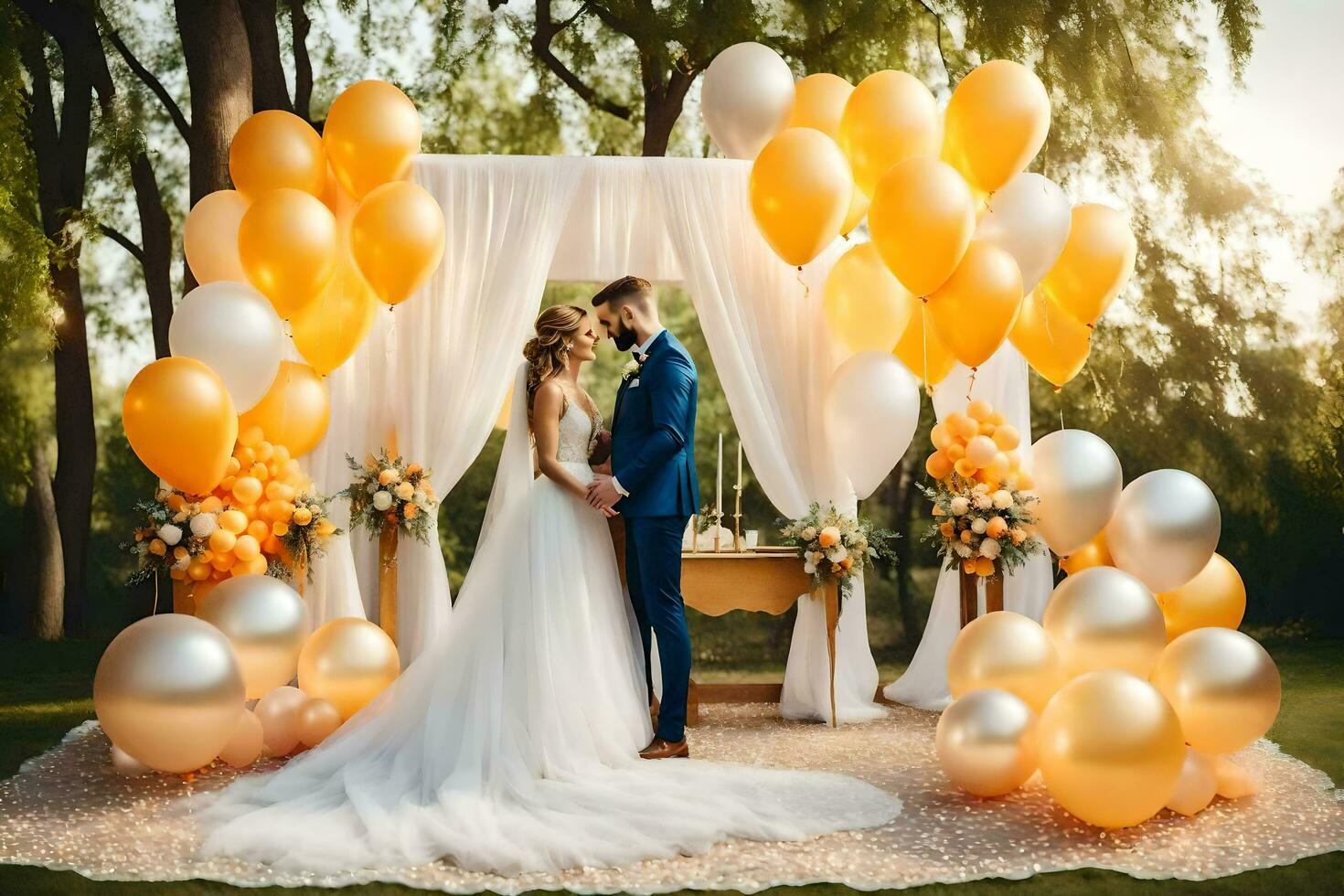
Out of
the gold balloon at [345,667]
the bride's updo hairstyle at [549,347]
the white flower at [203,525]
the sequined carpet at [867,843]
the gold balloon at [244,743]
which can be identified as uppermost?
the bride's updo hairstyle at [549,347]

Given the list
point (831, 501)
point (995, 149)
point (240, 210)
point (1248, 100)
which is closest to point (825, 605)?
point (831, 501)

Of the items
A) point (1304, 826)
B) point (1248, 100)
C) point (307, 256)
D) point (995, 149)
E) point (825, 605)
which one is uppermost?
point (1248, 100)

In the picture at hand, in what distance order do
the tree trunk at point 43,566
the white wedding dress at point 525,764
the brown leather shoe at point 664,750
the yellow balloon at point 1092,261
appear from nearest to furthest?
the white wedding dress at point 525,764, the brown leather shoe at point 664,750, the yellow balloon at point 1092,261, the tree trunk at point 43,566

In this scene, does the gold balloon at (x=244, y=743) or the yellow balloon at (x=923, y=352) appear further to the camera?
the yellow balloon at (x=923, y=352)

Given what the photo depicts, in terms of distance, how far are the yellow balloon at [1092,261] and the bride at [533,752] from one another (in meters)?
2.27

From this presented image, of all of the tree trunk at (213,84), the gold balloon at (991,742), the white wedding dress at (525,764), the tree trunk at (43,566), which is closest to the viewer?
the white wedding dress at (525,764)

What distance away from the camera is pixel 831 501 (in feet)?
18.9

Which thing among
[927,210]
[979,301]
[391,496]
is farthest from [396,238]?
[979,301]

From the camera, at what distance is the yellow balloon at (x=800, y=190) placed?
16.6ft

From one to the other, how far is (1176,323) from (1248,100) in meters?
1.72

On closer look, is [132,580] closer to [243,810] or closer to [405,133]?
[243,810]

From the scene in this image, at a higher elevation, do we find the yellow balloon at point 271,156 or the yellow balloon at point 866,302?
the yellow balloon at point 271,156

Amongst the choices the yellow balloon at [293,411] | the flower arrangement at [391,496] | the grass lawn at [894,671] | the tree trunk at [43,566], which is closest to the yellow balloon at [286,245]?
the yellow balloon at [293,411]

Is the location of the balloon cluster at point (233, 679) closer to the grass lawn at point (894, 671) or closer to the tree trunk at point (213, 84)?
the grass lawn at point (894, 671)
